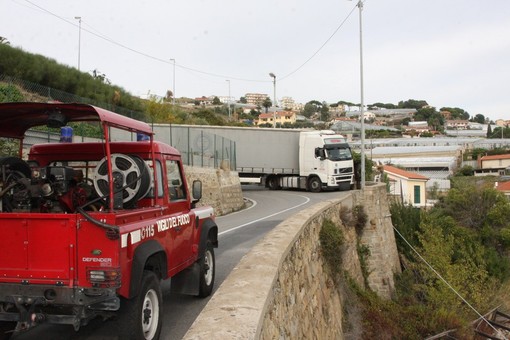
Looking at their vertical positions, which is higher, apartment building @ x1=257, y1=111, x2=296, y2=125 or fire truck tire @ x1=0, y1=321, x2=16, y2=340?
apartment building @ x1=257, y1=111, x2=296, y2=125

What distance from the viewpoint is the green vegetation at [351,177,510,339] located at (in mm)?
18272

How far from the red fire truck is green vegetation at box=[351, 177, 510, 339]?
10957 mm

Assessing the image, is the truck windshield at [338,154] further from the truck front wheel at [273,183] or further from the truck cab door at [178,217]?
the truck cab door at [178,217]

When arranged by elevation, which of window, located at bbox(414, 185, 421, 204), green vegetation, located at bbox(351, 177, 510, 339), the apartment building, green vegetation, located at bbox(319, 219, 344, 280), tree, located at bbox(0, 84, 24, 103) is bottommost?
green vegetation, located at bbox(351, 177, 510, 339)

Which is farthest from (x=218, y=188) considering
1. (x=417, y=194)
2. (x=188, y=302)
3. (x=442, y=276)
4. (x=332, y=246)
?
(x=417, y=194)

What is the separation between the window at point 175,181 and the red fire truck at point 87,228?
24 millimetres

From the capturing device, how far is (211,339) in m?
3.31

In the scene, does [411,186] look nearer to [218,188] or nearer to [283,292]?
[218,188]

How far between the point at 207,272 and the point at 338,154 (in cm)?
2528

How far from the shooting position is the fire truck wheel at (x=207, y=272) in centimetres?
699

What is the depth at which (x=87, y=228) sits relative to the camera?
169 inches

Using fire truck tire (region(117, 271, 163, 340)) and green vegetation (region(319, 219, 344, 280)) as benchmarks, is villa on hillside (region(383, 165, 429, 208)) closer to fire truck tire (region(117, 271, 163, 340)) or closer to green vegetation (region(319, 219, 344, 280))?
green vegetation (region(319, 219, 344, 280))

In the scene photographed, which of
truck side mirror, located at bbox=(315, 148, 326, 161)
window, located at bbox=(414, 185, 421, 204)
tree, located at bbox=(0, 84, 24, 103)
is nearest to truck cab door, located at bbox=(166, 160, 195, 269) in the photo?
tree, located at bbox=(0, 84, 24, 103)

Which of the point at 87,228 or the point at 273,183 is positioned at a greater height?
the point at 87,228
